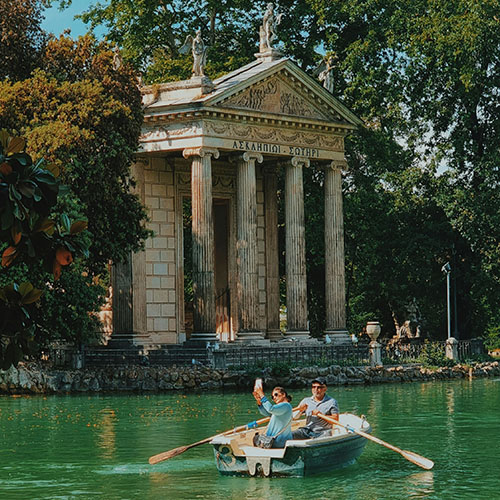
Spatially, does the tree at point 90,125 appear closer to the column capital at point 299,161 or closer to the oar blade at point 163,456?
the column capital at point 299,161

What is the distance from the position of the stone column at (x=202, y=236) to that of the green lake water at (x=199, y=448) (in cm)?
831

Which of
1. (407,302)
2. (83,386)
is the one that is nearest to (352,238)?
(407,302)

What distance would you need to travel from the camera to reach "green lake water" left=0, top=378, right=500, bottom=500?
20281mm

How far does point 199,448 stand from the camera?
2620 cm

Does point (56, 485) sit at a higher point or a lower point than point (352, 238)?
lower

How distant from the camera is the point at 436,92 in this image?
57500 millimetres

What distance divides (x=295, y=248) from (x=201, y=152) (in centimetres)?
658

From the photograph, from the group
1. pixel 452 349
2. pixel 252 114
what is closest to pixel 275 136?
pixel 252 114

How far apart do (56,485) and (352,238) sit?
39848 millimetres

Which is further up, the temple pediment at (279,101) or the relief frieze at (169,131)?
the temple pediment at (279,101)

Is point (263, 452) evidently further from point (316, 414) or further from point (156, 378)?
point (156, 378)

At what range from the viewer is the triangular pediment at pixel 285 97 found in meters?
49.4

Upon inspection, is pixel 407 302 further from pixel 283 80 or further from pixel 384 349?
pixel 283 80

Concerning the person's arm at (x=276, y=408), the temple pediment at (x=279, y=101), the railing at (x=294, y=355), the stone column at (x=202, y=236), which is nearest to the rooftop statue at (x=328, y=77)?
the temple pediment at (x=279, y=101)
